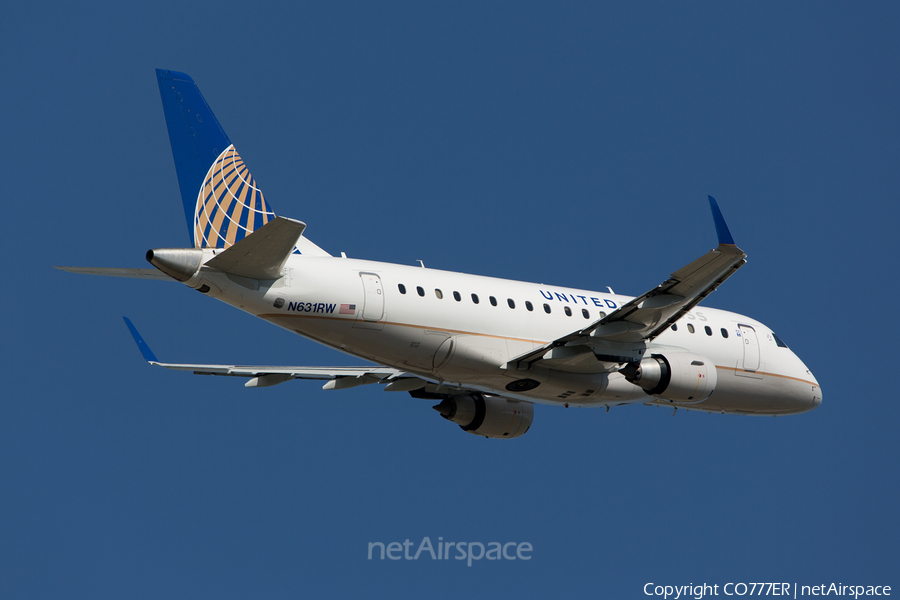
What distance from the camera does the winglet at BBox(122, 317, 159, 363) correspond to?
24.7 metres

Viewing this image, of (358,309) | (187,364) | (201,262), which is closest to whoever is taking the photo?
(201,262)

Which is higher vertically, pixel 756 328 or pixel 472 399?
pixel 756 328

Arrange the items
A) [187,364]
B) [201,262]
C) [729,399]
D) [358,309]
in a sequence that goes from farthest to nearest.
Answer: [729,399]
[187,364]
[358,309]
[201,262]

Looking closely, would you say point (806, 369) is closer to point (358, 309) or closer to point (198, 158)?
point (358, 309)

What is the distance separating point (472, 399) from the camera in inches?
1128

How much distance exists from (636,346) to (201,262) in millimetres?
10461

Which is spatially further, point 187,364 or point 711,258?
point 187,364

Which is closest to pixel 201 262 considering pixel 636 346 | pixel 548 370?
pixel 548 370

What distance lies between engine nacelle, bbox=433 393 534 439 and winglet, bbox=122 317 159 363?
8.24m

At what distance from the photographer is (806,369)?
29844 mm

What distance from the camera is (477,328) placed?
A: 23.8m

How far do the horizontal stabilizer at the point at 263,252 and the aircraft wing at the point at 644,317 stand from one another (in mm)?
6504

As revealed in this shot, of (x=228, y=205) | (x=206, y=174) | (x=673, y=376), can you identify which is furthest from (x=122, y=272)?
(x=673, y=376)

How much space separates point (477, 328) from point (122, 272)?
8.15 m
